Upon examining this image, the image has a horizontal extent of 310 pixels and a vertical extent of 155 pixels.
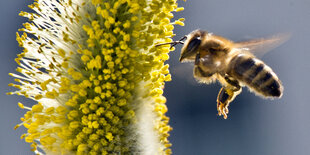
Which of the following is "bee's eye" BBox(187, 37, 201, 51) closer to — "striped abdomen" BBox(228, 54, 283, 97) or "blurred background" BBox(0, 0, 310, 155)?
"striped abdomen" BBox(228, 54, 283, 97)

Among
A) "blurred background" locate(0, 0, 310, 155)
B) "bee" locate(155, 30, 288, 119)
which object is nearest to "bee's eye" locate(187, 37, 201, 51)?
"bee" locate(155, 30, 288, 119)

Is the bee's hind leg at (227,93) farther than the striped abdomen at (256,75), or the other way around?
the bee's hind leg at (227,93)

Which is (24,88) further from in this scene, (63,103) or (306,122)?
(306,122)

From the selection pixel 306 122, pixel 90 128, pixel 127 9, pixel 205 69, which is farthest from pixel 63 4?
pixel 306 122

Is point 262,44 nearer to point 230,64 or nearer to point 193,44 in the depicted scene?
point 230,64

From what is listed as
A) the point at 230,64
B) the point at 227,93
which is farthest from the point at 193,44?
the point at 227,93

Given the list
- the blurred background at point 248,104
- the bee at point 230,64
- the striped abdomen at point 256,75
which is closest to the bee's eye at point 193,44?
the bee at point 230,64

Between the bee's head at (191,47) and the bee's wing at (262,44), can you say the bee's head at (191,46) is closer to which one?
the bee's head at (191,47)
